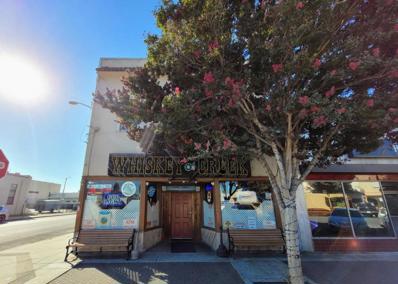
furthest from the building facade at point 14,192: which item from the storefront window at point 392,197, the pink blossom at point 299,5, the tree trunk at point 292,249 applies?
the storefront window at point 392,197

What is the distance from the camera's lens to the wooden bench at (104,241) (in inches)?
310

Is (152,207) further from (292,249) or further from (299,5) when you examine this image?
(299,5)

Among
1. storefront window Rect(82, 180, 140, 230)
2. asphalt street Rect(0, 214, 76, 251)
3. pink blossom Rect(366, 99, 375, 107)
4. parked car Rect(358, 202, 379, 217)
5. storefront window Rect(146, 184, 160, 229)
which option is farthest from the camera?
asphalt street Rect(0, 214, 76, 251)

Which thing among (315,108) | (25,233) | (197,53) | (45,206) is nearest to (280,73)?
(315,108)

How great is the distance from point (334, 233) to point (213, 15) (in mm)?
9573

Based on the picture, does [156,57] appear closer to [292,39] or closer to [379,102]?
[292,39]

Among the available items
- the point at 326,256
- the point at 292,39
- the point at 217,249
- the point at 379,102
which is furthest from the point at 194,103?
the point at 326,256

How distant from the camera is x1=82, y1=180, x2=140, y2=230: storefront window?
28.5 ft

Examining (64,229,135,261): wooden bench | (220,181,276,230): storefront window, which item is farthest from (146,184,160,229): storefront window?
(220,181,276,230): storefront window

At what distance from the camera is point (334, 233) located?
354 inches

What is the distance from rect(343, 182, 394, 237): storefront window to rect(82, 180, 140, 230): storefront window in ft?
30.2

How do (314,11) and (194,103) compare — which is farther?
(194,103)

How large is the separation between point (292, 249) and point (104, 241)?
22.0 ft

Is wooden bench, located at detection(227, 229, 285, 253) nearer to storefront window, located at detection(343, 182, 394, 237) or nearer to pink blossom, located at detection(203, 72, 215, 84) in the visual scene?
storefront window, located at detection(343, 182, 394, 237)
